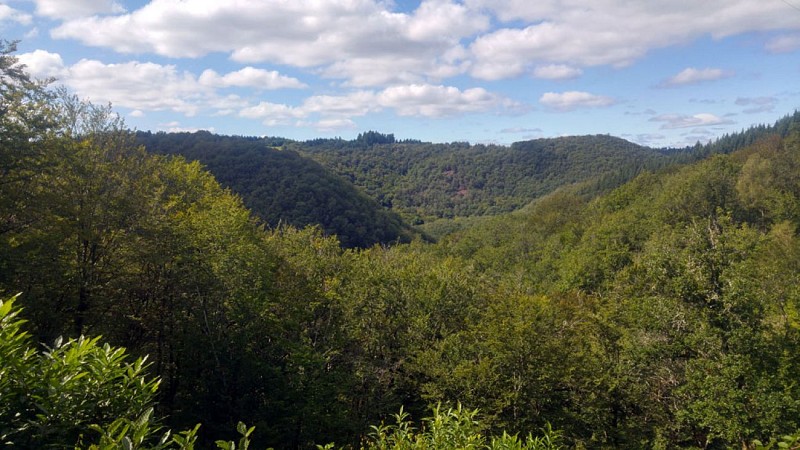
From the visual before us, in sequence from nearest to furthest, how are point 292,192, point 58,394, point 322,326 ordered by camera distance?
1. point 58,394
2. point 322,326
3. point 292,192

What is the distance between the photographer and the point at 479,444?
6434 millimetres

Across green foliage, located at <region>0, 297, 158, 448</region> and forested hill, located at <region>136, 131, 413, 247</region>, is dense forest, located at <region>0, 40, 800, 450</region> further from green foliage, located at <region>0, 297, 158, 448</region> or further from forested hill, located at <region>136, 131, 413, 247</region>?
forested hill, located at <region>136, 131, 413, 247</region>

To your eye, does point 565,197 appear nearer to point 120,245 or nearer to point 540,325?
point 540,325

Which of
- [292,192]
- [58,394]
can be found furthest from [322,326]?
[292,192]

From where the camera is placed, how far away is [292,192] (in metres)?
120

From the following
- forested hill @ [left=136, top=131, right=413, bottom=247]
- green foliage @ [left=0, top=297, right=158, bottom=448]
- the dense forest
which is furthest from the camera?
forested hill @ [left=136, top=131, right=413, bottom=247]

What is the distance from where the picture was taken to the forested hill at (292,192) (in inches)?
4424

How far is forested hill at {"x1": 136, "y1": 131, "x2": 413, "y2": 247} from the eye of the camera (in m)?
112

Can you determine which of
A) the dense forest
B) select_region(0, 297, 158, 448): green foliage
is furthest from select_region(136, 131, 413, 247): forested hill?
select_region(0, 297, 158, 448): green foliage

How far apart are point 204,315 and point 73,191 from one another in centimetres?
683

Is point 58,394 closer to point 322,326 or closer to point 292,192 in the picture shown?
point 322,326

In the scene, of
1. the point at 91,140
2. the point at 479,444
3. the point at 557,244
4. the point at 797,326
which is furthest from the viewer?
the point at 557,244

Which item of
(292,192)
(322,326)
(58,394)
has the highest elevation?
(292,192)

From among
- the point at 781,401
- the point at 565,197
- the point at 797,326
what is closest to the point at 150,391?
the point at 781,401
